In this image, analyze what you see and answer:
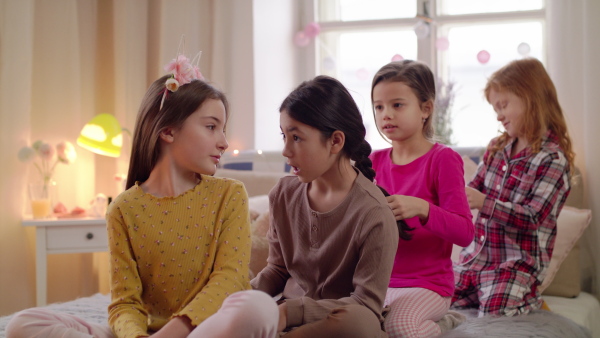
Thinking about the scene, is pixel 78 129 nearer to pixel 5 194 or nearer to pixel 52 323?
pixel 5 194

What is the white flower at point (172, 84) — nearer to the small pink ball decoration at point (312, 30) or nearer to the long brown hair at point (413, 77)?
the long brown hair at point (413, 77)

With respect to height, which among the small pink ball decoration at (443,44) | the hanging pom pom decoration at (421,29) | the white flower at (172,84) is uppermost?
the hanging pom pom decoration at (421,29)

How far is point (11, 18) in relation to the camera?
10.6 ft

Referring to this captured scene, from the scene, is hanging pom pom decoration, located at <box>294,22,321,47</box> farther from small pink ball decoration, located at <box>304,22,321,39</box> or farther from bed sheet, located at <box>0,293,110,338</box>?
bed sheet, located at <box>0,293,110,338</box>

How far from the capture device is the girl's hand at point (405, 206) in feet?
5.11

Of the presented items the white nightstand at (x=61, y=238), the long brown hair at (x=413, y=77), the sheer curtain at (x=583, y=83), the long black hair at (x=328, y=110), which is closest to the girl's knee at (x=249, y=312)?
the long black hair at (x=328, y=110)

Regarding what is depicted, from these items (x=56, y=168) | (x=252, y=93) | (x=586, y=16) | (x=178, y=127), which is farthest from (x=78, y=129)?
(x=586, y=16)

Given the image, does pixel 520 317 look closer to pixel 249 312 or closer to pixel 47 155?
pixel 249 312

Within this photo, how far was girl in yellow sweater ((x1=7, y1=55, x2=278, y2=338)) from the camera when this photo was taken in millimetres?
1366

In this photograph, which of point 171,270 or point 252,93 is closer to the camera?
point 171,270

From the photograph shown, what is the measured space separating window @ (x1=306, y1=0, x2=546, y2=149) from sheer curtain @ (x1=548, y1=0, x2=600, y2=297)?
41 cm

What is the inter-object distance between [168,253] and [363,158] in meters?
0.50

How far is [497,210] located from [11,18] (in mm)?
2413

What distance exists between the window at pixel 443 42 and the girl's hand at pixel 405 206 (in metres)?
1.88
